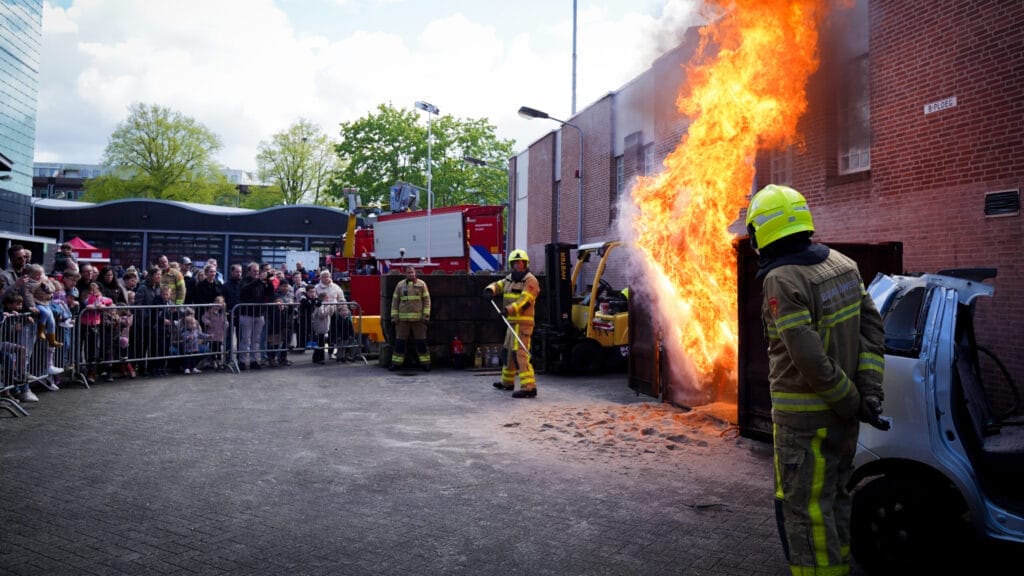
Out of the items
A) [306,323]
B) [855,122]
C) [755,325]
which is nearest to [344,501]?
[755,325]

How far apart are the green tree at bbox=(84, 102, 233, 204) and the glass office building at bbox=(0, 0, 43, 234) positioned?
31.3 m

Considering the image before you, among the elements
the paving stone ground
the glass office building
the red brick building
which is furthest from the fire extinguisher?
the glass office building

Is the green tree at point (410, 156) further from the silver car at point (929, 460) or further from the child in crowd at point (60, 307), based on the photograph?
the silver car at point (929, 460)

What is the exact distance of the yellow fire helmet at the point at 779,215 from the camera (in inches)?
123

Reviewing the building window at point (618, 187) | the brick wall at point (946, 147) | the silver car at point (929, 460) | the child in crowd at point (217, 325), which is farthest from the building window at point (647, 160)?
the silver car at point (929, 460)

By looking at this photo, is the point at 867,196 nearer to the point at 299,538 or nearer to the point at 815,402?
the point at 815,402

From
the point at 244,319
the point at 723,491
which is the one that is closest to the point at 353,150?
the point at 244,319

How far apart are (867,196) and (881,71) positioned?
185cm

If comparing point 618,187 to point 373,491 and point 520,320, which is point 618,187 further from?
point 373,491

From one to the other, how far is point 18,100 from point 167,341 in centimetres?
1303

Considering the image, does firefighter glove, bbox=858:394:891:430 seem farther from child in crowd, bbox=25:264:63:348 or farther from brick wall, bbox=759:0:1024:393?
child in crowd, bbox=25:264:63:348

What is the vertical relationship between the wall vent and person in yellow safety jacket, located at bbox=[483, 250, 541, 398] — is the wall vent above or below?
above

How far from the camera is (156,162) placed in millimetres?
49812

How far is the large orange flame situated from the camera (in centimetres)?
861
